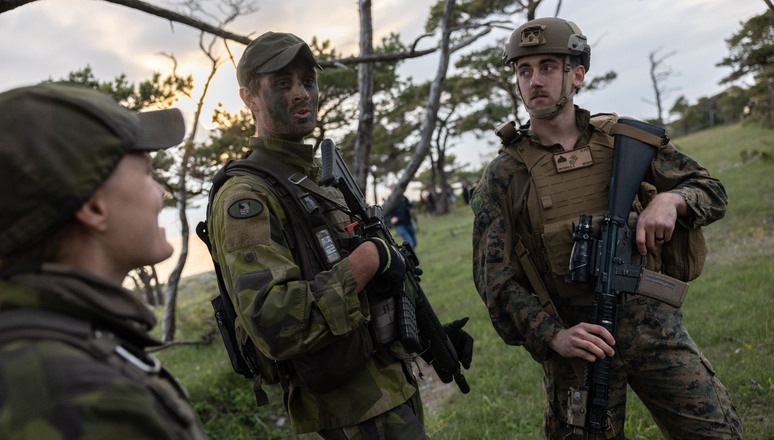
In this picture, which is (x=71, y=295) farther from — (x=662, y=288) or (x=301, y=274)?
(x=662, y=288)

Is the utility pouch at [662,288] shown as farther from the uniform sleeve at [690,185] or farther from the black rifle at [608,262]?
the uniform sleeve at [690,185]

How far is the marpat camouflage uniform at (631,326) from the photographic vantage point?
7.28ft

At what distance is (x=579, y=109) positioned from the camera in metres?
2.68

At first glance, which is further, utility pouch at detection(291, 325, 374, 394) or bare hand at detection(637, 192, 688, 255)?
bare hand at detection(637, 192, 688, 255)

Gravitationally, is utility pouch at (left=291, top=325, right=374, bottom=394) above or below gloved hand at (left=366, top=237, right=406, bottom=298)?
below

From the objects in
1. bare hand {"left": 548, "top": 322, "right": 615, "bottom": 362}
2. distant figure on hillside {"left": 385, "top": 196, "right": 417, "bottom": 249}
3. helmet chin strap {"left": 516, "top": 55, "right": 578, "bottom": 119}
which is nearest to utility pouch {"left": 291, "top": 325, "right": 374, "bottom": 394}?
bare hand {"left": 548, "top": 322, "right": 615, "bottom": 362}

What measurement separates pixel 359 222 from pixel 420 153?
249 cm

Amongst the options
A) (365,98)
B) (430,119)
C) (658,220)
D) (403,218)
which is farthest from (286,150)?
(403,218)

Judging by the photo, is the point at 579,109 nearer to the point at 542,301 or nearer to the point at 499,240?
the point at 499,240

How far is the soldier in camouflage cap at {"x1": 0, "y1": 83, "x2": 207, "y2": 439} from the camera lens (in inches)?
32.0

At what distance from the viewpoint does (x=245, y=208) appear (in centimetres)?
190

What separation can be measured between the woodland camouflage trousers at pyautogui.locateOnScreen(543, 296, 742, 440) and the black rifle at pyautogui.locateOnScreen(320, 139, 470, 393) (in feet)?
1.89

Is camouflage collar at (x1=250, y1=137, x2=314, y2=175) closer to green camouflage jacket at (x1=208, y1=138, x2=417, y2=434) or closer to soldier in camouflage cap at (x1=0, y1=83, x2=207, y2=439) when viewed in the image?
green camouflage jacket at (x1=208, y1=138, x2=417, y2=434)

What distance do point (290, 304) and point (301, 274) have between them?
26cm
